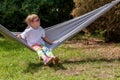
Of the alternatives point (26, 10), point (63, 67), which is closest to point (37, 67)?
point (63, 67)

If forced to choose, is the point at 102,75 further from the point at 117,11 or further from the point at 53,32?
the point at 117,11

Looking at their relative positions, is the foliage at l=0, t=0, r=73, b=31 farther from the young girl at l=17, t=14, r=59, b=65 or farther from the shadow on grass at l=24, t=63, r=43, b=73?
the shadow on grass at l=24, t=63, r=43, b=73

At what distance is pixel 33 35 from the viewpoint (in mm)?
7516

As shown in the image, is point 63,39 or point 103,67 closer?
point 103,67

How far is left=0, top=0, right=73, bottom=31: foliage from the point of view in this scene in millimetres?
11070

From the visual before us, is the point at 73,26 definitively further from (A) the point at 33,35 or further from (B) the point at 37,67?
(B) the point at 37,67

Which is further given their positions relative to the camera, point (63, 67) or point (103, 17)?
point (103, 17)

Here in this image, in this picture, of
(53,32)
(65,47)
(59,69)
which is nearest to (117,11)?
(65,47)

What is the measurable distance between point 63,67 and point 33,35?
3.31 feet

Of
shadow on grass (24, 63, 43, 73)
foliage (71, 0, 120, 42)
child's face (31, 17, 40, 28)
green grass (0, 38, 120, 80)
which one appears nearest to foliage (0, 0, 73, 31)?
foliage (71, 0, 120, 42)

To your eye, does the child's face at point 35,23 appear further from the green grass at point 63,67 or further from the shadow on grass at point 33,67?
the shadow on grass at point 33,67

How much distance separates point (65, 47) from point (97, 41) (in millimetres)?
1310

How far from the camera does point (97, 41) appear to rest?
10242 mm

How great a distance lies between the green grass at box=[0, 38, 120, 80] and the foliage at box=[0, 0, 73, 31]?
103 inches
